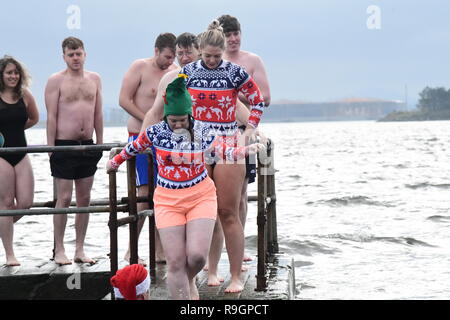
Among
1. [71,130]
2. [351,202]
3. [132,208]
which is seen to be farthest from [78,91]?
[351,202]

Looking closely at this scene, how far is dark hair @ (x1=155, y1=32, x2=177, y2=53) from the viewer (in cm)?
689

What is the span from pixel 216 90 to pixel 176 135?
68cm

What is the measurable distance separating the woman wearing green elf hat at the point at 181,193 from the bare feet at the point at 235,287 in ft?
1.97

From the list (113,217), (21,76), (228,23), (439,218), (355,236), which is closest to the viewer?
(113,217)

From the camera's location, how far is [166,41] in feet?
22.8

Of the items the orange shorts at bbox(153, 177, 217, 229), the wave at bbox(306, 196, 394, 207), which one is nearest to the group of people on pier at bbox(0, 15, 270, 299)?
the orange shorts at bbox(153, 177, 217, 229)

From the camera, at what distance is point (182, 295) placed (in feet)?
16.8

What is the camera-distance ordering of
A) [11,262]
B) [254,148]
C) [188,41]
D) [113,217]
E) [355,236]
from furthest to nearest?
[355,236], [11,262], [188,41], [113,217], [254,148]

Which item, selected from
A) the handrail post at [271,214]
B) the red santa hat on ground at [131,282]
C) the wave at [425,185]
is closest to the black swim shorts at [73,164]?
the handrail post at [271,214]

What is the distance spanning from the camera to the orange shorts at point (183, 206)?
5.08 meters

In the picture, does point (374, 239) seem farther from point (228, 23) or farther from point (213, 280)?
point (213, 280)

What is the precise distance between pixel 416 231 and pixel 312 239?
Result: 221 centimetres

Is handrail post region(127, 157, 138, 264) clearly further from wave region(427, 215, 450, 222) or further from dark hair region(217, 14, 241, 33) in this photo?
wave region(427, 215, 450, 222)

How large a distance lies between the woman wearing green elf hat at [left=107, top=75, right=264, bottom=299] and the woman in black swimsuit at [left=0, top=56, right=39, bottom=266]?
217cm
